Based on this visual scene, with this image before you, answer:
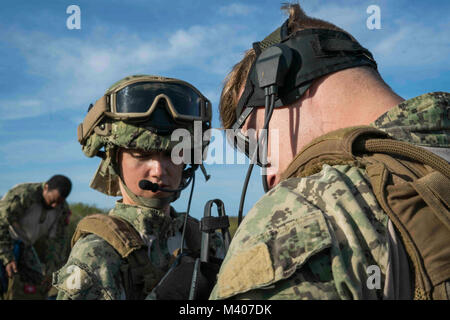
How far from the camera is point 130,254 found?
2545 mm

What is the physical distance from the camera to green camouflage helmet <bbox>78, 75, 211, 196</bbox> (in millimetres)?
2857

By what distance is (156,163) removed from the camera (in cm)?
288

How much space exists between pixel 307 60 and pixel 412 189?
858 mm

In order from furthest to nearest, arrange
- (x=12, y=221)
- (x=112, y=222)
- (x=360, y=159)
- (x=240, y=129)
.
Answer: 1. (x=12, y=221)
2. (x=112, y=222)
3. (x=240, y=129)
4. (x=360, y=159)

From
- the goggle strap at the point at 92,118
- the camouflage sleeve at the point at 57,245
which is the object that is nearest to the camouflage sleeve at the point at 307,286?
the goggle strap at the point at 92,118

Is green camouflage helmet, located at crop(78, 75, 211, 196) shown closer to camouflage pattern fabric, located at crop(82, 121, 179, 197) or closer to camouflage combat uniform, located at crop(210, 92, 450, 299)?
camouflage pattern fabric, located at crop(82, 121, 179, 197)

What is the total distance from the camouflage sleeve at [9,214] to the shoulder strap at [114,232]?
5.17m

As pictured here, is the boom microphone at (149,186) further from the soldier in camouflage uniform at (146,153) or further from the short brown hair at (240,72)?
the short brown hair at (240,72)

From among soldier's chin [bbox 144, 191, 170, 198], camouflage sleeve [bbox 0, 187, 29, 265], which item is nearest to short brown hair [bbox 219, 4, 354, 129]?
soldier's chin [bbox 144, 191, 170, 198]

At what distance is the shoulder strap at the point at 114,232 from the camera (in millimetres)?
2521

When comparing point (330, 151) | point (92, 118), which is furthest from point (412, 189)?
point (92, 118)

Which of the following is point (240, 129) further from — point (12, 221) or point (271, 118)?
point (12, 221)

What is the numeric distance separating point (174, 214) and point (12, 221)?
532 cm
